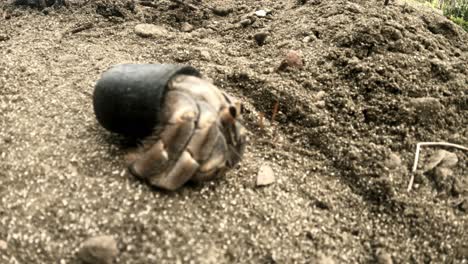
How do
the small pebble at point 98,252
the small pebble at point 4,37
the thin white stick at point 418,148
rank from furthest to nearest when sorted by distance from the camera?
the small pebble at point 4,37
the thin white stick at point 418,148
the small pebble at point 98,252

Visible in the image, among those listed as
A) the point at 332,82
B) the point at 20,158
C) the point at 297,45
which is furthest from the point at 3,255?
the point at 297,45

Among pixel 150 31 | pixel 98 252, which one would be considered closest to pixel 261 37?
pixel 150 31

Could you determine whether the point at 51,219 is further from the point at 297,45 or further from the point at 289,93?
the point at 297,45

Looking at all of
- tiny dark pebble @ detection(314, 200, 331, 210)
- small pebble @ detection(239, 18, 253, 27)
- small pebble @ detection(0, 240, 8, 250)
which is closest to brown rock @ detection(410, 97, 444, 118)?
tiny dark pebble @ detection(314, 200, 331, 210)

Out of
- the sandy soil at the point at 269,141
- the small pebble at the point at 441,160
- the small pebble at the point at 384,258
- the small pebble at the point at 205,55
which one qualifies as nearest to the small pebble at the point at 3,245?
the sandy soil at the point at 269,141

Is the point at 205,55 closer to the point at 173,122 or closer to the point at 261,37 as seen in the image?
the point at 261,37

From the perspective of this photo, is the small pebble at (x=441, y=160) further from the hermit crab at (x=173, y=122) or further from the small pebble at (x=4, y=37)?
the small pebble at (x=4, y=37)

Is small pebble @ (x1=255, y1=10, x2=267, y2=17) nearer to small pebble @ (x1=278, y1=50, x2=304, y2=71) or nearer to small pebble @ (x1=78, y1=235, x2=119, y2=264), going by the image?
small pebble @ (x1=278, y1=50, x2=304, y2=71)
